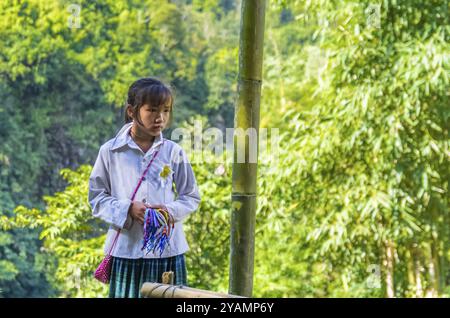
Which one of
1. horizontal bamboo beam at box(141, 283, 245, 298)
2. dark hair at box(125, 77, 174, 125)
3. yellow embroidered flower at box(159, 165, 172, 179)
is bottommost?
horizontal bamboo beam at box(141, 283, 245, 298)

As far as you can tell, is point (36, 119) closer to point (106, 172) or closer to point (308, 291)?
point (308, 291)

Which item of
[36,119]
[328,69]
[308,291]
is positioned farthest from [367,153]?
[36,119]

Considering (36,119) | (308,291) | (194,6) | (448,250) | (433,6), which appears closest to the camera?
(433,6)

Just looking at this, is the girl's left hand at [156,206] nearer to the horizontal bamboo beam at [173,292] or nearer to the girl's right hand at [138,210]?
the girl's right hand at [138,210]

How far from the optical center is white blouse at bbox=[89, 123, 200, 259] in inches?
62.9

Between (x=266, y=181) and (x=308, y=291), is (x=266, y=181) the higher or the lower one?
the higher one

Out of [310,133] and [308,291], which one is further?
[308,291]

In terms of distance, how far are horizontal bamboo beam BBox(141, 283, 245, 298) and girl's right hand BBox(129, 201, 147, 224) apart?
0.60 ft

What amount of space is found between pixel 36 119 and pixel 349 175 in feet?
25.1

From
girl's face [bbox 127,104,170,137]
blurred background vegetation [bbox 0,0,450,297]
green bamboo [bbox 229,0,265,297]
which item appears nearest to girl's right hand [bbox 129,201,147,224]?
girl's face [bbox 127,104,170,137]

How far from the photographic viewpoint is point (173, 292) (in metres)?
1.37

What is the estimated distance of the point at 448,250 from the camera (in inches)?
215

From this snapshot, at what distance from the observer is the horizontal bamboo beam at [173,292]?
1.34 metres

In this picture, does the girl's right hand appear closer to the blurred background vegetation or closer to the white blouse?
the white blouse
